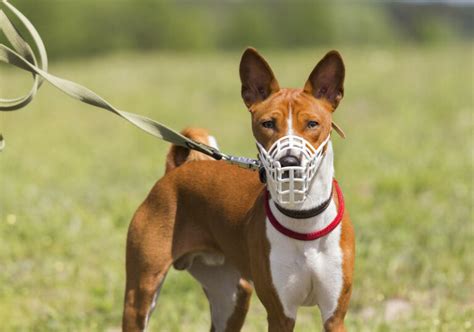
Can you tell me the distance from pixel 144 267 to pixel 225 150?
857cm

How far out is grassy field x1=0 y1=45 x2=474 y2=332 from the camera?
6910 millimetres

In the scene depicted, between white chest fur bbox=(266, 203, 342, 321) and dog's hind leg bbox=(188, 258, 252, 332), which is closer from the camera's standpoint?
white chest fur bbox=(266, 203, 342, 321)

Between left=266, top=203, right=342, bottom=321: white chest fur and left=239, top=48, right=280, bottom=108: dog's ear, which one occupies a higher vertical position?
left=239, top=48, right=280, bottom=108: dog's ear

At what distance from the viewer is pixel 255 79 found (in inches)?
173

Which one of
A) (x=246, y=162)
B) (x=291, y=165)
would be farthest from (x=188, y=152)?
(x=291, y=165)

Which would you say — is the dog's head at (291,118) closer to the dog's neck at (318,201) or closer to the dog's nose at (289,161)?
the dog's nose at (289,161)

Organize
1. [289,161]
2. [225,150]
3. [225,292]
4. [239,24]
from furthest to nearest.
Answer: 1. [239,24]
2. [225,150]
3. [225,292]
4. [289,161]

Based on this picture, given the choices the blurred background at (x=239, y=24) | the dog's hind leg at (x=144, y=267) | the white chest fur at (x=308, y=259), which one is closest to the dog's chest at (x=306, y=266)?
the white chest fur at (x=308, y=259)

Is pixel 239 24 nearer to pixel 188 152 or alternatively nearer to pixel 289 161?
pixel 188 152

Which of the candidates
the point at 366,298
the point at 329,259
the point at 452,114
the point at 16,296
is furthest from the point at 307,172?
the point at 452,114

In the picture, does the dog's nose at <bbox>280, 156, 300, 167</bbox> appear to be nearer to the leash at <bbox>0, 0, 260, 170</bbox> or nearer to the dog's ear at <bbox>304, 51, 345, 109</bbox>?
the dog's ear at <bbox>304, 51, 345, 109</bbox>

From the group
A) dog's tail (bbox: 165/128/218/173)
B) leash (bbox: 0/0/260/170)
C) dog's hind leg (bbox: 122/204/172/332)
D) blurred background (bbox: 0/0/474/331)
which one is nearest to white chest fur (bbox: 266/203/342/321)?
leash (bbox: 0/0/260/170)

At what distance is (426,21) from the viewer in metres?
97.0

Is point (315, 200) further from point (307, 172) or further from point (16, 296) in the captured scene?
point (16, 296)
